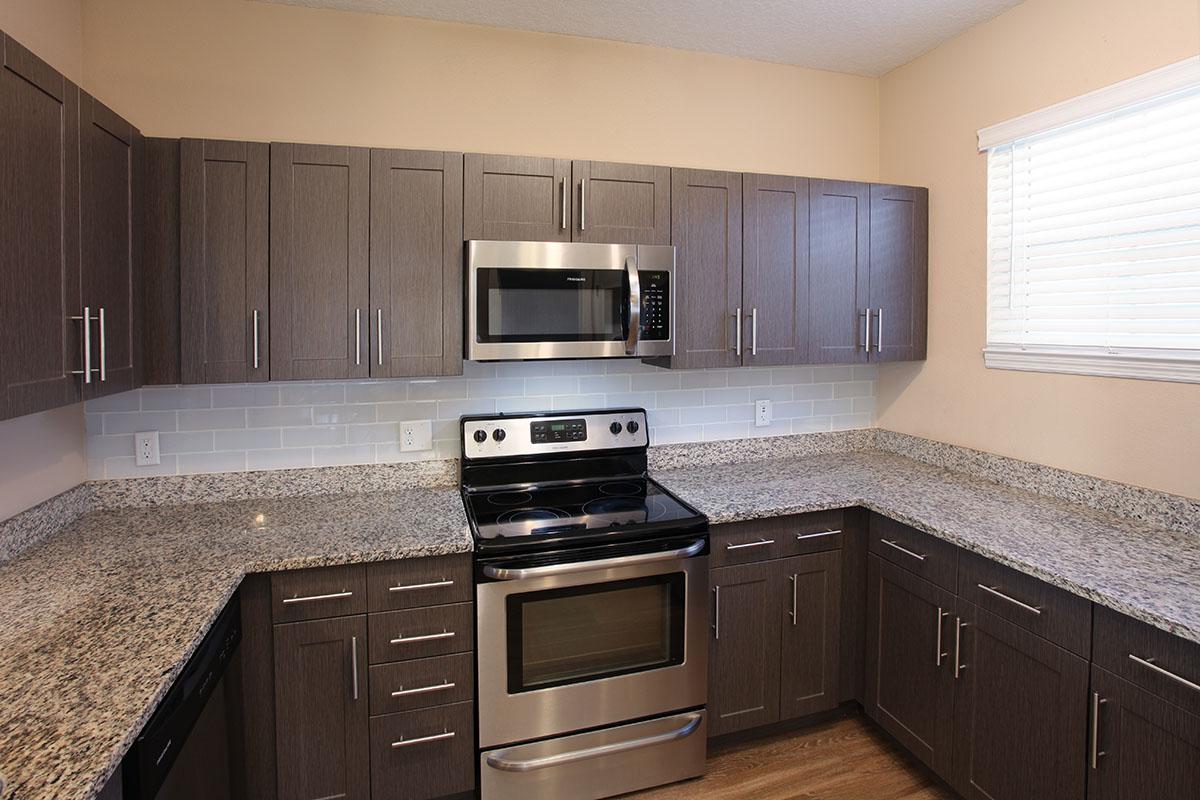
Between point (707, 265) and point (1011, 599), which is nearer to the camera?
point (1011, 599)

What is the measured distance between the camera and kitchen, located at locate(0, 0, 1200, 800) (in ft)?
5.56

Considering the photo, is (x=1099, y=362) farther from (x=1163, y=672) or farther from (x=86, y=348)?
(x=86, y=348)

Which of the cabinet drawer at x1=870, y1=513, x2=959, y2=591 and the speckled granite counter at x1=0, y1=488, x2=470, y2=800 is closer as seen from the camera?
the speckled granite counter at x1=0, y1=488, x2=470, y2=800

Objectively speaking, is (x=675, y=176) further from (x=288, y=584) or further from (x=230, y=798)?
(x=230, y=798)

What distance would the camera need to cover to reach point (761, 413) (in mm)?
3004

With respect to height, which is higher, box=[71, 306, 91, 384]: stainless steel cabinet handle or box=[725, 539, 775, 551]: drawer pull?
box=[71, 306, 91, 384]: stainless steel cabinet handle

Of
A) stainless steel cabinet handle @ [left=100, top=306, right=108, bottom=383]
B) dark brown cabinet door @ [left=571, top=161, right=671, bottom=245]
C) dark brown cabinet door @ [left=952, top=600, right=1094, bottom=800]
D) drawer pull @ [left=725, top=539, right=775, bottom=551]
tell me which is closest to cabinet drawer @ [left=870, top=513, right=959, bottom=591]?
dark brown cabinet door @ [left=952, top=600, right=1094, bottom=800]

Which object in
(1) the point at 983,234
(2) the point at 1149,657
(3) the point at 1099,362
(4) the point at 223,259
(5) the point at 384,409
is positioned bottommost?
(2) the point at 1149,657

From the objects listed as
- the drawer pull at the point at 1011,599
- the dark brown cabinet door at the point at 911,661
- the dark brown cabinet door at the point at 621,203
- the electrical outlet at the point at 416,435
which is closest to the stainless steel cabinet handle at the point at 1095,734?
the drawer pull at the point at 1011,599

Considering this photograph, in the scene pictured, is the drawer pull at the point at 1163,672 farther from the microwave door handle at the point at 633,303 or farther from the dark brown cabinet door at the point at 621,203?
the dark brown cabinet door at the point at 621,203

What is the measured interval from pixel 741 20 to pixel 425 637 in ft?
8.06

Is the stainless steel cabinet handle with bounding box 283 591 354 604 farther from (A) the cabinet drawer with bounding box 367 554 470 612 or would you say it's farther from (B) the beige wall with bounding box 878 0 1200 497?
(B) the beige wall with bounding box 878 0 1200 497

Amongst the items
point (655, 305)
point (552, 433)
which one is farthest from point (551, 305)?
point (552, 433)

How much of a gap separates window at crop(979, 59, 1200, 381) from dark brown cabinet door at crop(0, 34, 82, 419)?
294 centimetres
